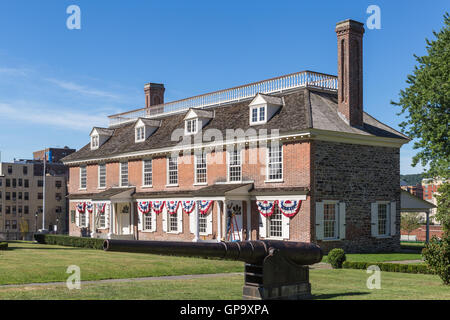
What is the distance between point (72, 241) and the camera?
1580 inches

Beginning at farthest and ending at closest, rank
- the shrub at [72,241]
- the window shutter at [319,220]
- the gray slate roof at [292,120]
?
the shrub at [72,241], the gray slate roof at [292,120], the window shutter at [319,220]

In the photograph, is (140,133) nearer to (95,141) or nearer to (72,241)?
(95,141)

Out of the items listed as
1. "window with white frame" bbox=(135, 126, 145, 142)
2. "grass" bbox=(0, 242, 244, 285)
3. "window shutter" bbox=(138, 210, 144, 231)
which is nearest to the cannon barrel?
"grass" bbox=(0, 242, 244, 285)

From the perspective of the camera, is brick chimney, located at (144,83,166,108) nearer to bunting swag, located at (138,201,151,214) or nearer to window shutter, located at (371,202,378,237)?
bunting swag, located at (138,201,151,214)

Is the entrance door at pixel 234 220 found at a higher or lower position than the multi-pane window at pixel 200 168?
lower

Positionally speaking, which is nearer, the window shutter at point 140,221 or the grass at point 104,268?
the grass at point 104,268

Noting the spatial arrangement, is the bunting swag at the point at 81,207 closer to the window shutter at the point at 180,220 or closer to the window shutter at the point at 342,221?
the window shutter at the point at 180,220

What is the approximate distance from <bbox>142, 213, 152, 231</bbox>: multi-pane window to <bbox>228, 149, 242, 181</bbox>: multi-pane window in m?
9.94

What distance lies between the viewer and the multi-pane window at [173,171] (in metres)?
38.5

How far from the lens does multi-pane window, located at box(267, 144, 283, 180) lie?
30983 mm

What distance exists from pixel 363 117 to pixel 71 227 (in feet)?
96.4

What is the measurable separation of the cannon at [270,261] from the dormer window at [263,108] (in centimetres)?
2043

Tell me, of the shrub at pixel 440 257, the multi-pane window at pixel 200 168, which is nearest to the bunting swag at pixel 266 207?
the multi-pane window at pixel 200 168

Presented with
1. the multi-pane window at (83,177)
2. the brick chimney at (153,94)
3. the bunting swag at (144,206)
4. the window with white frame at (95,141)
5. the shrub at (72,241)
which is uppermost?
the brick chimney at (153,94)
